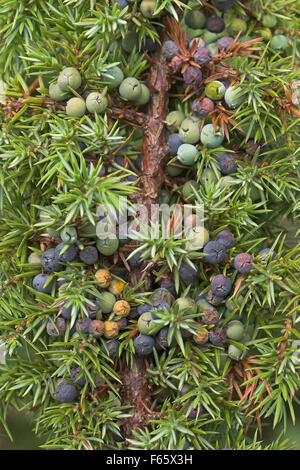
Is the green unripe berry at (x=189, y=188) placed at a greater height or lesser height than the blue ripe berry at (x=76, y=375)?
greater

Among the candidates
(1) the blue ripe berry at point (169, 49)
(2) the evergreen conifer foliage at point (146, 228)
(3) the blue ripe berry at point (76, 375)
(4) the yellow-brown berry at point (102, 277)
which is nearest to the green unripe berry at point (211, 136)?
(2) the evergreen conifer foliage at point (146, 228)

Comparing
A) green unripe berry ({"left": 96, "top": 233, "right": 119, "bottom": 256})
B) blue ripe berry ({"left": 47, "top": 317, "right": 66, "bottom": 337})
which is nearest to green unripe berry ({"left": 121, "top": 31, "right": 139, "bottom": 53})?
green unripe berry ({"left": 96, "top": 233, "right": 119, "bottom": 256})

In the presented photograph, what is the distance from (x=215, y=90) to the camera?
0.69m

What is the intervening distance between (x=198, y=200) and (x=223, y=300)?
0.13 metres

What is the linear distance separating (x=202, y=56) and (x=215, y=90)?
5 cm

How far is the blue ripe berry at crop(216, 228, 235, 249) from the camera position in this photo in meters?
0.67

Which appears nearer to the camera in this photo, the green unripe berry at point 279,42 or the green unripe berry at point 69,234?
the green unripe berry at point 69,234

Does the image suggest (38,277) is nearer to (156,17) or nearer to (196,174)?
(196,174)

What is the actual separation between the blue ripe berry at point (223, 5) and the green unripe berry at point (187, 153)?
210 mm

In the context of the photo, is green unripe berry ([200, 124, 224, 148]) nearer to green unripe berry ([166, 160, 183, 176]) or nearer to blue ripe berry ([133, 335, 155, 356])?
green unripe berry ([166, 160, 183, 176])

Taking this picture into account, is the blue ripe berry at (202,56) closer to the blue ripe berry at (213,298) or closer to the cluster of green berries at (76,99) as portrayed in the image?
the cluster of green berries at (76,99)

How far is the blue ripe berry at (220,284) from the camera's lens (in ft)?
2.17

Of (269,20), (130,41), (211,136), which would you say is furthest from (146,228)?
(269,20)
